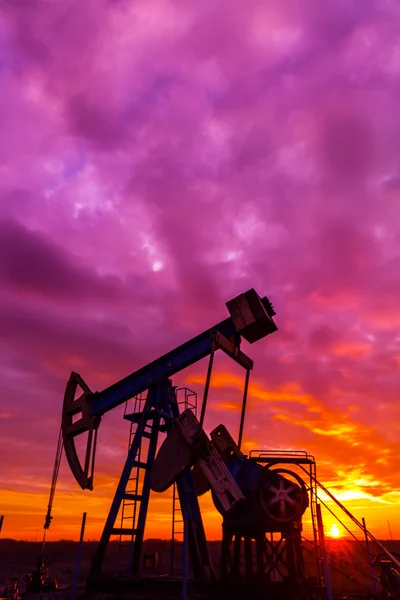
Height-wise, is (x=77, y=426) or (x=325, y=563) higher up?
(x=77, y=426)

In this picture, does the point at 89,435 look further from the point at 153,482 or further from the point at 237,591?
the point at 237,591

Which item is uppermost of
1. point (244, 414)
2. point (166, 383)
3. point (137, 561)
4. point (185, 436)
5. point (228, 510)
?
point (166, 383)

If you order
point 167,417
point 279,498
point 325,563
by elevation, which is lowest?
point 325,563

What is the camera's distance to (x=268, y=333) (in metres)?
11.9

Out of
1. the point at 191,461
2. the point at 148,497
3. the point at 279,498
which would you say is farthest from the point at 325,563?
the point at 148,497

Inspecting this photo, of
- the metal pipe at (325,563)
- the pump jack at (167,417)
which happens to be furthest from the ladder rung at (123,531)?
the metal pipe at (325,563)

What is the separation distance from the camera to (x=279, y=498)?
9.49 m

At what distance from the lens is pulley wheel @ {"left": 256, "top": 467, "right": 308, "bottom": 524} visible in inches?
369

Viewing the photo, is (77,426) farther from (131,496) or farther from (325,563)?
(325,563)

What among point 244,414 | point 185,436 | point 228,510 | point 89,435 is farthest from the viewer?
point 89,435

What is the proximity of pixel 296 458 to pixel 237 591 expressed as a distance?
296 centimetres

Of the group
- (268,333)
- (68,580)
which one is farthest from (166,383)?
(68,580)

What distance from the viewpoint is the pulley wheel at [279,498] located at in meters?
9.37

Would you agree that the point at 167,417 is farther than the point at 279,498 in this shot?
Yes
